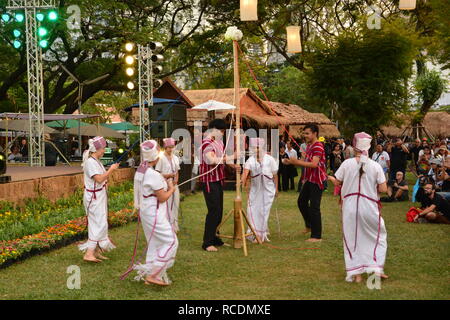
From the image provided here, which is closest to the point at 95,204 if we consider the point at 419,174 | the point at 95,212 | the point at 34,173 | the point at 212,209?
the point at 95,212

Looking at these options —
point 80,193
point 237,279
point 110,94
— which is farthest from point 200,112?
point 110,94

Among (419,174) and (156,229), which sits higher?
(156,229)

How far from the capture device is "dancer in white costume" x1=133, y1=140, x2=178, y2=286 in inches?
259

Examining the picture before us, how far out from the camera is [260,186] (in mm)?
10016

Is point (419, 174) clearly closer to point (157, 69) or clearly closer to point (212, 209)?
point (157, 69)

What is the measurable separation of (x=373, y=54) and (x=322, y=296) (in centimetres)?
1483

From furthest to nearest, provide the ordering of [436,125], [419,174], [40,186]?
[436,125] < [419,174] < [40,186]

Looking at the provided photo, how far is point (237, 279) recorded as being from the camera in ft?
23.4

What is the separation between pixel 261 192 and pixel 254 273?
108 inches

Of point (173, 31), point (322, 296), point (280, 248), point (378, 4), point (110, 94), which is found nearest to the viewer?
point (322, 296)

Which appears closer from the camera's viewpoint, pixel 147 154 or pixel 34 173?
pixel 147 154

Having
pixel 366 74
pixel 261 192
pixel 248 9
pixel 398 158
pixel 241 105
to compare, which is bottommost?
pixel 261 192

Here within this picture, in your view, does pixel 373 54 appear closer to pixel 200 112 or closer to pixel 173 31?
pixel 200 112

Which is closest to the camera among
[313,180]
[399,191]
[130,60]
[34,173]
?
[313,180]
